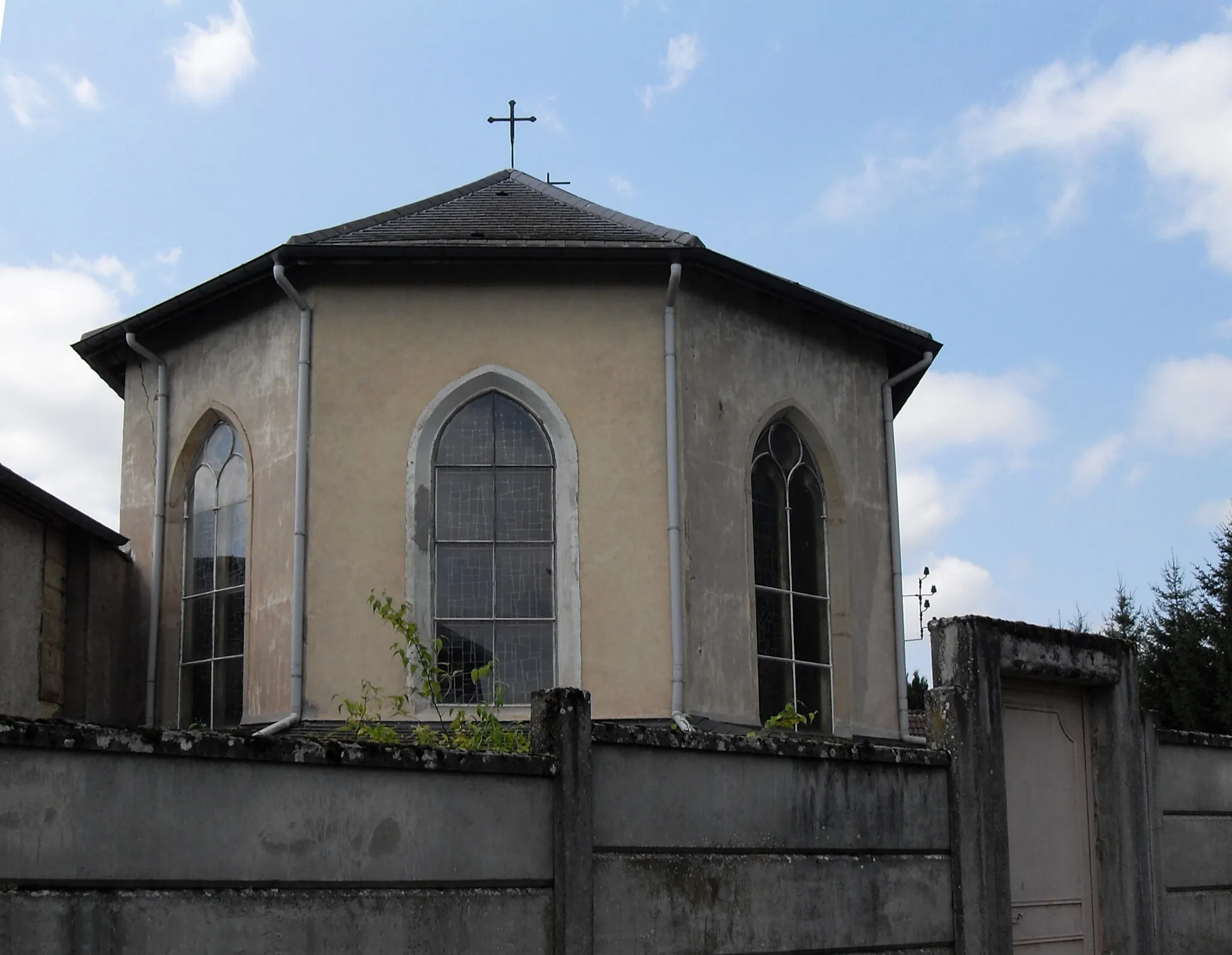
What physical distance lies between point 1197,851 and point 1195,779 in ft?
1.53

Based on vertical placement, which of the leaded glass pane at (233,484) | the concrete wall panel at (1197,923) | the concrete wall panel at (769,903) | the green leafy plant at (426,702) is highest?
the leaded glass pane at (233,484)

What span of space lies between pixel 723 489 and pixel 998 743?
193 inches

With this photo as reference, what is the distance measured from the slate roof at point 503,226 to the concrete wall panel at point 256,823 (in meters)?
7.13

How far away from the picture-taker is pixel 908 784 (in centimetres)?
789

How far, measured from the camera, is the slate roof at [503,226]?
1252 centimetres

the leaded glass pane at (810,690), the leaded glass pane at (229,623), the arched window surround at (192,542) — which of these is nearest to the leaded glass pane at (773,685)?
the leaded glass pane at (810,690)

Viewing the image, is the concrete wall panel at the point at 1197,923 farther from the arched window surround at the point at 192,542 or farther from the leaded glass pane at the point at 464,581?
the arched window surround at the point at 192,542

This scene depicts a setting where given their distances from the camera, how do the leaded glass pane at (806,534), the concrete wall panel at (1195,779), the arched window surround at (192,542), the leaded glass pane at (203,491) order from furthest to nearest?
the leaded glass pane at (806,534) → the leaded glass pane at (203,491) → the arched window surround at (192,542) → the concrete wall panel at (1195,779)

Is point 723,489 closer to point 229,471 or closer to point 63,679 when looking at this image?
point 229,471

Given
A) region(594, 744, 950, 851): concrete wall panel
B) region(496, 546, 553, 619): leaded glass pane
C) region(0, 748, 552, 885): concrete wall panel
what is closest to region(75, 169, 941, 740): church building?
region(496, 546, 553, 619): leaded glass pane

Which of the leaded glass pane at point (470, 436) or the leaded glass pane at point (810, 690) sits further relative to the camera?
the leaded glass pane at point (810, 690)

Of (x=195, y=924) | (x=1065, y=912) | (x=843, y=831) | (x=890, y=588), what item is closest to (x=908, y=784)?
(x=843, y=831)

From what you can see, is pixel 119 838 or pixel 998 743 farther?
pixel 998 743

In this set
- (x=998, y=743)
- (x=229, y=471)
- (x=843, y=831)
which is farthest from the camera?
(x=229, y=471)
